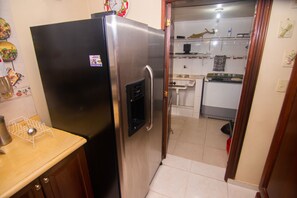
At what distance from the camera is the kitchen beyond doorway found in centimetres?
227

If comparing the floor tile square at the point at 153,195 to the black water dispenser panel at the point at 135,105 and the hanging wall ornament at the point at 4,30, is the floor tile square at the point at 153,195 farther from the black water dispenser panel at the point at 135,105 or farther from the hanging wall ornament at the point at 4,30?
the hanging wall ornament at the point at 4,30

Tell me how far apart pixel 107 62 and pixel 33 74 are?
893 millimetres

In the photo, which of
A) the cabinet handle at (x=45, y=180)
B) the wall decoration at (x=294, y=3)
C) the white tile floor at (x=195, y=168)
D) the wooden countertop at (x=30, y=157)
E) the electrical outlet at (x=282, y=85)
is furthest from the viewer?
the white tile floor at (x=195, y=168)

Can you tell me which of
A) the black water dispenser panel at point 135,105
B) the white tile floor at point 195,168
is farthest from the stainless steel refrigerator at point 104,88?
the white tile floor at point 195,168

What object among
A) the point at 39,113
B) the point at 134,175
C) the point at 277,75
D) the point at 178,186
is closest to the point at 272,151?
the point at 277,75

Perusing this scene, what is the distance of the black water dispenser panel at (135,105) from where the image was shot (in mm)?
1038

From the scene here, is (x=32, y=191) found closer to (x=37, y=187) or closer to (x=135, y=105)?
(x=37, y=187)

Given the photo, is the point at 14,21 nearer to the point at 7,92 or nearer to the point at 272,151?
the point at 7,92

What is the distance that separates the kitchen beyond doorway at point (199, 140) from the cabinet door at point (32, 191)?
1841 millimetres

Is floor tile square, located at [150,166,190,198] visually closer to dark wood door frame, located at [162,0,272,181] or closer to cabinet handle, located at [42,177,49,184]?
dark wood door frame, located at [162,0,272,181]

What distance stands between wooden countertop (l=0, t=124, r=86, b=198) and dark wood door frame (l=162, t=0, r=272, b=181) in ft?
4.70

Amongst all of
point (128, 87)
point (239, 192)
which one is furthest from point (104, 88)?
point (239, 192)

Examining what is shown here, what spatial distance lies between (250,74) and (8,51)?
2.05 metres

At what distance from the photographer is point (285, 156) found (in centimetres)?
115
